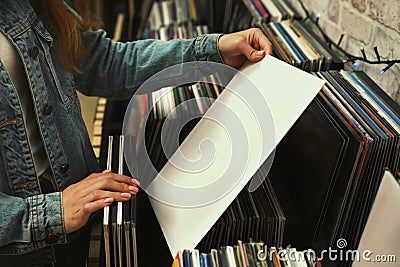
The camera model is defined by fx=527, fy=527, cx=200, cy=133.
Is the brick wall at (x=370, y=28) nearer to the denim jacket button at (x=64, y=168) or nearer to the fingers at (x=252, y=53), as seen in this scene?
the fingers at (x=252, y=53)

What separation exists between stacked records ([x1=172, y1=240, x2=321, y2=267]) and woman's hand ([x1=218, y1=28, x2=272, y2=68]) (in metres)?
0.39

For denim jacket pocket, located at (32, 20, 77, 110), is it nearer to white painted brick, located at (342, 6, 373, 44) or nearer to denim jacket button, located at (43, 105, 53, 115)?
denim jacket button, located at (43, 105, 53, 115)

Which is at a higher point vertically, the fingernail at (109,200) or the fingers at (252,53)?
the fingers at (252,53)

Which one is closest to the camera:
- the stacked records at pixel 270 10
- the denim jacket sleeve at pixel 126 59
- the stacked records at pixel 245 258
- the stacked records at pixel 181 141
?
the stacked records at pixel 245 258

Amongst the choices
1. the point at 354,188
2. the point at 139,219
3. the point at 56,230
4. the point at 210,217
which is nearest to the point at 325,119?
the point at 354,188

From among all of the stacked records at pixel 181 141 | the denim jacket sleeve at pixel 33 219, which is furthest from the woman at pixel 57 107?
the stacked records at pixel 181 141

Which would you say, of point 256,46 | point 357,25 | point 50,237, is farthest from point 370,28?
point 50,237

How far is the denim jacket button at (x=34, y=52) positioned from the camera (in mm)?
1006

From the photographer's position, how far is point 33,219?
92 centimetres

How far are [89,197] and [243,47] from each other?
1.45 feet

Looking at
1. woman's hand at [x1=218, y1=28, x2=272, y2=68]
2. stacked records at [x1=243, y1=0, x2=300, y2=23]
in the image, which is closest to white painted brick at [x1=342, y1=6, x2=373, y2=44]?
stacked records at [x1=243, y1=0, x2=300, y2=23]

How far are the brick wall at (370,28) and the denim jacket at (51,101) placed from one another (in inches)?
14.9

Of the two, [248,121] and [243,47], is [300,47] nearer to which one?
[243,47]

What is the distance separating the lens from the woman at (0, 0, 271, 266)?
921mm
